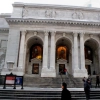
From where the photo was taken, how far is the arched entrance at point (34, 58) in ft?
93.9

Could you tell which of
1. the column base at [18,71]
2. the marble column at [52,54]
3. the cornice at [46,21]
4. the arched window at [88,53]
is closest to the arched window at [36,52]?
the marble column at [52,54]

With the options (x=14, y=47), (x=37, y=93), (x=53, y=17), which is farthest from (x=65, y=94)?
(x=53, y=17)

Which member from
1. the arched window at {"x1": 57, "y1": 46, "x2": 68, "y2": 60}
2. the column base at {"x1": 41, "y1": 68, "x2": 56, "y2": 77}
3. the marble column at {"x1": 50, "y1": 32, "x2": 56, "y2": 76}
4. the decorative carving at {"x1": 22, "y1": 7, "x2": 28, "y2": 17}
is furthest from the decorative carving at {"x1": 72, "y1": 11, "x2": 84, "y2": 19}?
the column base at {"x1": 41, "y1": 68, "x2": 56, "y2": 77}

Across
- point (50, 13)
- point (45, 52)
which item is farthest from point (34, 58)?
point (50, 13)

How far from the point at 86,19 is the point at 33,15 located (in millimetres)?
10044

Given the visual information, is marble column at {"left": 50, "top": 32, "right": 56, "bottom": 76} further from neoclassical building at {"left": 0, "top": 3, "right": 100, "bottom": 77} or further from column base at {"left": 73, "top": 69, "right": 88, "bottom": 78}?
column base at {"left": 73, "top": 69, "right": 88, "bottom": 78}

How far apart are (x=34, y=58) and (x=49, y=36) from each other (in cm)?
571

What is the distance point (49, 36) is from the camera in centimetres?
2641

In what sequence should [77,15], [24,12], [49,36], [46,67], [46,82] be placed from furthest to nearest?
1. [77,15]
2. [24,12]
3. [49,36]
4. [46,67]
5. [46,82]

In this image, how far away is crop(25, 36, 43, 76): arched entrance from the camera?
93.9ft

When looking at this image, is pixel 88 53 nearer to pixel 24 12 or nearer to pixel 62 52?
pixel 62 52

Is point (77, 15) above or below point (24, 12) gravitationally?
below

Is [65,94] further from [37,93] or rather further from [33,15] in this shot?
[33,15]

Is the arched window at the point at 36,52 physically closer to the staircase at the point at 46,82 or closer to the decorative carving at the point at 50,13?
the decorative carving at the point at 50,13
